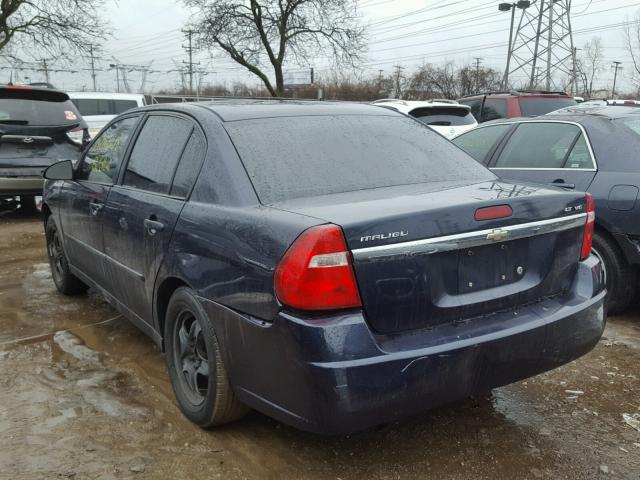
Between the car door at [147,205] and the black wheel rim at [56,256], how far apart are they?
1524 millimetres

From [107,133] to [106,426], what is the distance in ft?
7.39

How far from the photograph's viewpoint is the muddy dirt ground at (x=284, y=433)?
265cm

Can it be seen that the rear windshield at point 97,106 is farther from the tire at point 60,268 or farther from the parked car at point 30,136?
the tire at point 60,268

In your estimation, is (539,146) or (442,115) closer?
(539,146)

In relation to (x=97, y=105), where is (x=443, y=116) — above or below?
→ below

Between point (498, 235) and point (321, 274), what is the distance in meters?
0.80

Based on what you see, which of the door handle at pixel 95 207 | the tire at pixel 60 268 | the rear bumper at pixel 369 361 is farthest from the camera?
the tire at pixel 60 268

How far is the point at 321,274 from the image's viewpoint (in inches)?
87.7

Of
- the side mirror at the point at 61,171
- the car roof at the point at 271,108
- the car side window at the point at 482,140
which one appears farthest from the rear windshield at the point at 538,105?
the side mirror at the point at 61,171

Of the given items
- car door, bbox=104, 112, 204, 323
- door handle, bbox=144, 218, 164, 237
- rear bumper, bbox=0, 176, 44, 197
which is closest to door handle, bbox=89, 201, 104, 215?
car door, bbox=104, 112, 204, 323

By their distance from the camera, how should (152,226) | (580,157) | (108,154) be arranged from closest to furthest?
(152,226) < (108,154) < (580,157)

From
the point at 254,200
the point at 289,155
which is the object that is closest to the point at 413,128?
the point at 289,155

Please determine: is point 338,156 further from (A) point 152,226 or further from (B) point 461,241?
(A) point 152,226

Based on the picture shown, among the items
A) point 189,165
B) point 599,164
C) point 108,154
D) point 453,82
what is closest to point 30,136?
point 108,154
